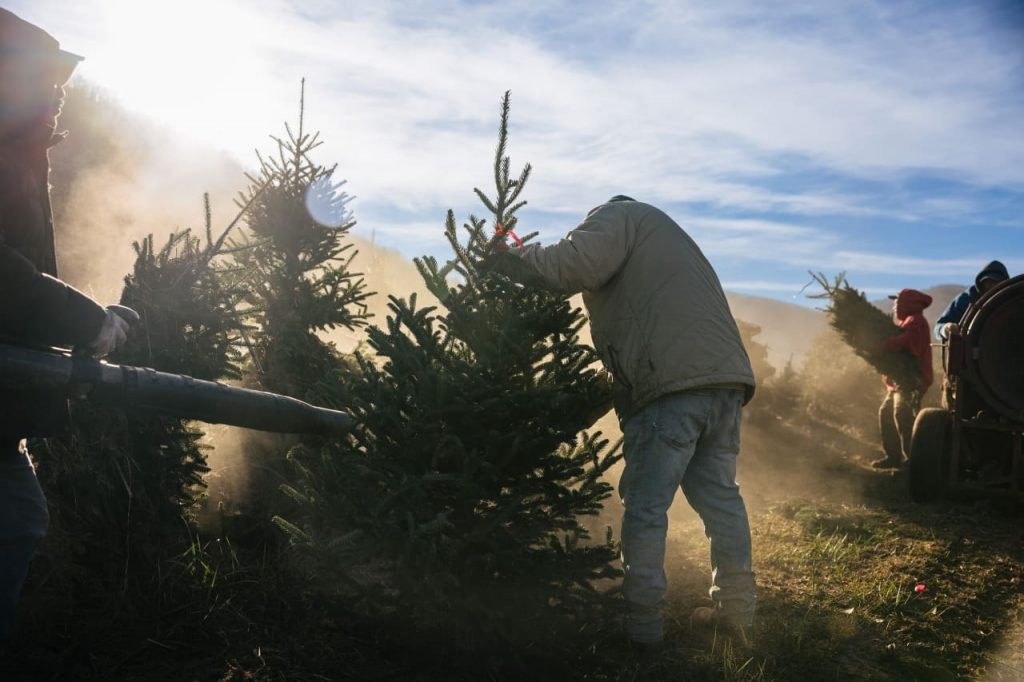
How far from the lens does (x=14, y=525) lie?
9.21 ft

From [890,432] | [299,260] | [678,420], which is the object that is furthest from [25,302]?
[890,432]

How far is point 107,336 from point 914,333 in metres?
9.46

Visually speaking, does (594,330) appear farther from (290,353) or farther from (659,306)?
(290,353)

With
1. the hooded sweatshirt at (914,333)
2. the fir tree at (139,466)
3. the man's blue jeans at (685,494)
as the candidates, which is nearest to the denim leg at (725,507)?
the man's blue jeans at (685,494)

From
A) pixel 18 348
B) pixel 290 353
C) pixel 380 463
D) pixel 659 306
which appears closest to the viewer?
pixel 18 348

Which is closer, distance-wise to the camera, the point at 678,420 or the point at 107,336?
the point at 107,336

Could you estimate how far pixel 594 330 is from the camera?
4.36 meters

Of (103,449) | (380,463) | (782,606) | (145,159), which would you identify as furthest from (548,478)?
(145,159)

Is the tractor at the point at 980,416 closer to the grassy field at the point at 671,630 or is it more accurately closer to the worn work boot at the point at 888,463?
the grassy field at the point at 671,630

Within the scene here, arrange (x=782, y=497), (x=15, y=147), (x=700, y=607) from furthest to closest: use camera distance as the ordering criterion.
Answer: (x=782, y=497) → (x=700, y=607) → (x=15, y=147)

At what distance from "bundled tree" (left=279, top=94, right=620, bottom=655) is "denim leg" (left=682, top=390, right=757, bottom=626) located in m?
0.77

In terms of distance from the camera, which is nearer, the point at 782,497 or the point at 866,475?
the point at 782,497

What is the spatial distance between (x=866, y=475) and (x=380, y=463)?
26.9 ft

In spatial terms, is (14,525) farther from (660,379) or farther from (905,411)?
(905,411)
